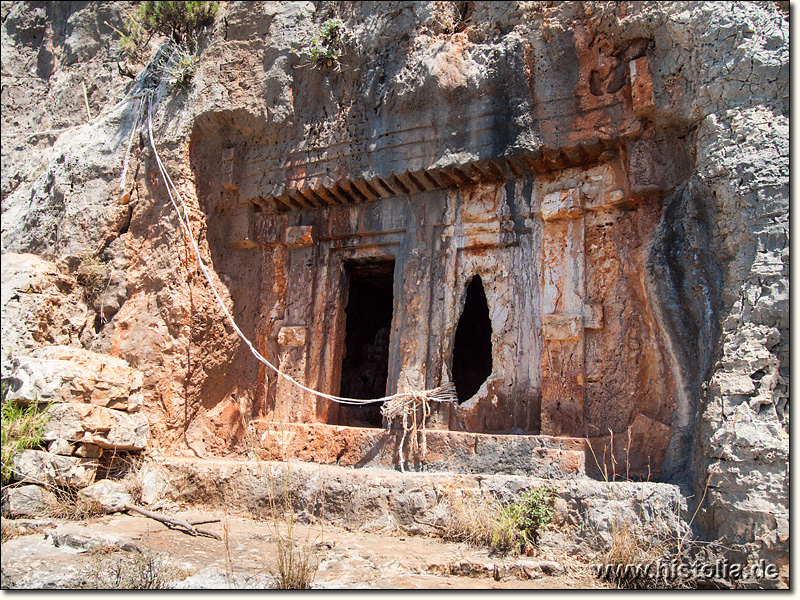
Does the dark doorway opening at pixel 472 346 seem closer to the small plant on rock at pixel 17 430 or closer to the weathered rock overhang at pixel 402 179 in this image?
Answer: the weathered rock overhang at pixel 402 179

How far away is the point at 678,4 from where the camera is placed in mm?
4918

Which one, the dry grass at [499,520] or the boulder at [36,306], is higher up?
the boulder at [36,306]

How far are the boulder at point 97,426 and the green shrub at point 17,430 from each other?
0.08 meters

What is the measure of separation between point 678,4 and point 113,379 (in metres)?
5.78

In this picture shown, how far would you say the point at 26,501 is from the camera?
4.83 metres

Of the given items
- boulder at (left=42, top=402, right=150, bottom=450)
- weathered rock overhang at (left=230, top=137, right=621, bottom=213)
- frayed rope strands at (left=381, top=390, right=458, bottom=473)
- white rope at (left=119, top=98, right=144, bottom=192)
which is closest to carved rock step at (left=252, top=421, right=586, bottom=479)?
frayed rope strands at (left=381, top=390, right=458, bottom=473)

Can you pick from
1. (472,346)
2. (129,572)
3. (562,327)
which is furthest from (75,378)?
(472,346)

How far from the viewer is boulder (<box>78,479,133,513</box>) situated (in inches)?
203

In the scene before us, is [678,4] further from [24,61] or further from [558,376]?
[24,61]

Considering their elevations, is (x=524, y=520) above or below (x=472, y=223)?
below

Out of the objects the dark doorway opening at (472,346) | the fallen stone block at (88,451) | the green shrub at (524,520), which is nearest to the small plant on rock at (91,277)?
the fallen stone block at (88,451)

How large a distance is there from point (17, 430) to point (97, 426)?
2.02 ft

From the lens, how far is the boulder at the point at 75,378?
5312mm

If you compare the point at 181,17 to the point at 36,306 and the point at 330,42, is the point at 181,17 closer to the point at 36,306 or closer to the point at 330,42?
the point at 330,42
